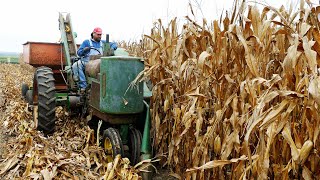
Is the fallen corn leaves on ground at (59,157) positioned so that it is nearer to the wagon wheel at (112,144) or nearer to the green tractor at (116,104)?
the wagon wheel at (112,144)

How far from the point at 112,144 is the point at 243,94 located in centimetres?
195

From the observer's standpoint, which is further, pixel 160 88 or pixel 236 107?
pixel 160 88

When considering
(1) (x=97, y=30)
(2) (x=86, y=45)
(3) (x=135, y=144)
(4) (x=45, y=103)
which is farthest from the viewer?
(1) (x=97, y=30)

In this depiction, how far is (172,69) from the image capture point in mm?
Answer: 3686

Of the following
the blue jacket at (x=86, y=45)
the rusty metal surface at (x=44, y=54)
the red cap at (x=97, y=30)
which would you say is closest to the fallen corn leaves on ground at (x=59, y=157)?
the blue jacket at (x=86, y=45)

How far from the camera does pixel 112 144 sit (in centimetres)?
392

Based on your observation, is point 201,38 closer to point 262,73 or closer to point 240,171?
point 262,73

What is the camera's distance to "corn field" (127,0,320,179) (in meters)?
1.91

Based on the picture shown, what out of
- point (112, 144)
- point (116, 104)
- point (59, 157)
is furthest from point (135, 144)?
point (59, 157)

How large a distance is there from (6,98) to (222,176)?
7.82 m

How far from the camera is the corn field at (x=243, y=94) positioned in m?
1.91

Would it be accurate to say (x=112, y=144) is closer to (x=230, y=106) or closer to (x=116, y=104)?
(x=116, y=104)

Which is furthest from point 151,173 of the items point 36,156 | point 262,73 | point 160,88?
point 262,73

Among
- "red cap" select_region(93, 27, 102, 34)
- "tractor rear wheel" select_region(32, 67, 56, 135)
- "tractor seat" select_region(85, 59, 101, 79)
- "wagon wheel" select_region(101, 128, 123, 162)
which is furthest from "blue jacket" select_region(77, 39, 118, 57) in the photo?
"wagon wheel" select_region(101, 128, 123, 162)
